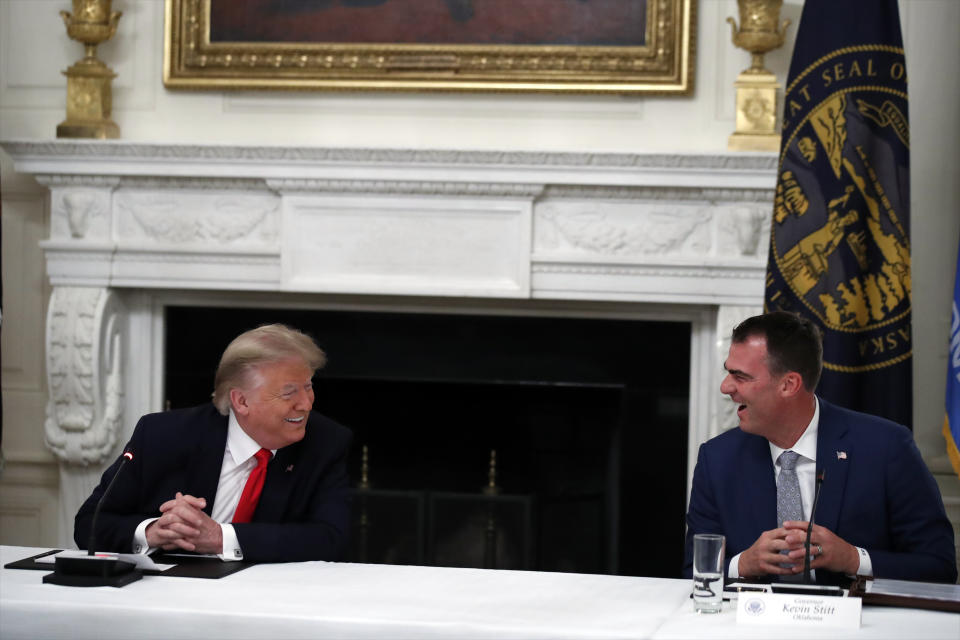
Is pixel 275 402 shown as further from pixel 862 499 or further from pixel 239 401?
pixel 862 499

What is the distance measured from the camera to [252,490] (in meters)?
2.62

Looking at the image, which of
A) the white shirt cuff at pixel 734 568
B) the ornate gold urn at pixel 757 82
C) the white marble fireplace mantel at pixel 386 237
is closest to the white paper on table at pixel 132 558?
the white shirt cuff at pixel 734 568

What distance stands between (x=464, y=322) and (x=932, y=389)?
177 cm

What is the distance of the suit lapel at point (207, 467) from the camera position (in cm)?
262

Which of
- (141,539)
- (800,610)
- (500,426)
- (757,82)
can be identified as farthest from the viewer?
(500,426)

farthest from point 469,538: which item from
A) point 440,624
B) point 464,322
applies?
point 440,624

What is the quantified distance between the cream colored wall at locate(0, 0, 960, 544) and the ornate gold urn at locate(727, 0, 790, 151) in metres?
0.14

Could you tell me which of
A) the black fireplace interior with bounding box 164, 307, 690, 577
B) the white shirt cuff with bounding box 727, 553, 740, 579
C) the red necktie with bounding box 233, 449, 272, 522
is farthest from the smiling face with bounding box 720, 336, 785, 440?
the black fireplace interior with bounding box 164, 307, 690, 577

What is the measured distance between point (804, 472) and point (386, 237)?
2.01m

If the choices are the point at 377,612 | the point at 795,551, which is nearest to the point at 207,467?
the point at 377,612

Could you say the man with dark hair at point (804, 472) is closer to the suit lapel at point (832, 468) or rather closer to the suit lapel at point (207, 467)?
the suit lapel at point (832, 468)

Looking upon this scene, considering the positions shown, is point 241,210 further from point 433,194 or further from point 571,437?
point 571,437

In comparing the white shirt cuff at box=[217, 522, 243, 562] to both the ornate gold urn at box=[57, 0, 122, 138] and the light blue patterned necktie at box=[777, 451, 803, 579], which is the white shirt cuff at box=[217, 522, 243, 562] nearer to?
the light blue patterned necktie at box=[777, 451, 803, 579]

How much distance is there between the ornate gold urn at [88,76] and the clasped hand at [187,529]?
7.39 ft
